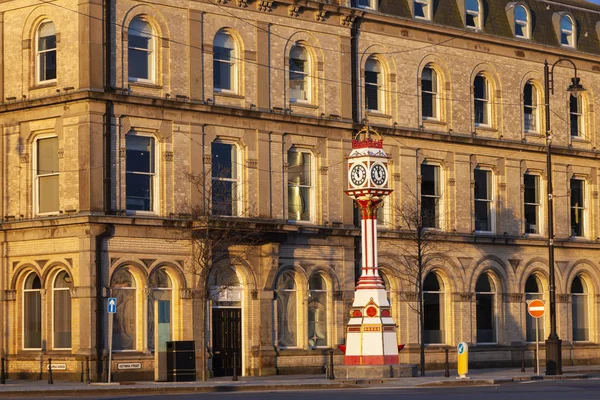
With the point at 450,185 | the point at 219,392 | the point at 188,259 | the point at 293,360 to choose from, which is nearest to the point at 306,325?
the point at 293,360

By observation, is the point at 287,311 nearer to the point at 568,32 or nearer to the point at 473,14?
the point at 473,14

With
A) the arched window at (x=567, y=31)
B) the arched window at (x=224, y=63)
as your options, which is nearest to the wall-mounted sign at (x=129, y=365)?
the arched window at (x=224, y=63)

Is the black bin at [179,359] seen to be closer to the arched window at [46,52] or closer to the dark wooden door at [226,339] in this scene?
the dark wooden door at [226,339]

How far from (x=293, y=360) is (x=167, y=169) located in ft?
27.5

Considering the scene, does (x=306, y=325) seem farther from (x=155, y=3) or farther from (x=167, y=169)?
(x=155, y=3)

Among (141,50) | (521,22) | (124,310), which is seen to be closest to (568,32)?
(521,22)

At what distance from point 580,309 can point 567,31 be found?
12.3 m

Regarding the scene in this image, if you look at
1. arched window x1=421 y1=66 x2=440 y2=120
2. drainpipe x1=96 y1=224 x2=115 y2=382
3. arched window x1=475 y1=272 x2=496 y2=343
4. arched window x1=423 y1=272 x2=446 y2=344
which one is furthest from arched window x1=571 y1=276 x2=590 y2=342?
drainpipe x1=96 y1=224 x2=115 y2=382

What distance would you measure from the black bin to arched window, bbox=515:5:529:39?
2433cm

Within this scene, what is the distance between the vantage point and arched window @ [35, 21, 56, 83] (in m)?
47.9

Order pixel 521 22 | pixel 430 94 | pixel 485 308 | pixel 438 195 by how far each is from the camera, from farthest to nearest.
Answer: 1. pixel 521 22
2. pixel 485 308
3. pixel 430 94
4. pixel 438 195

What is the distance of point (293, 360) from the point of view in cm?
5147

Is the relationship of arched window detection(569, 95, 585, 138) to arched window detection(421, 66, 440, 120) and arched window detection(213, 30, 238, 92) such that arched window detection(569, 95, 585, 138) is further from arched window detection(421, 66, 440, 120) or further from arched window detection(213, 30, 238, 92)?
arched window detection(213, 30, 238, 92)

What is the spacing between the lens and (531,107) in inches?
2450
